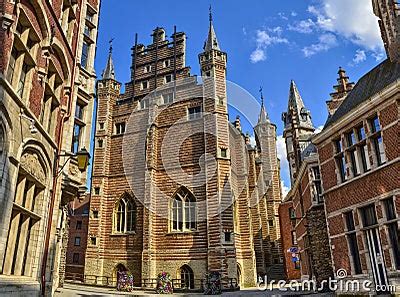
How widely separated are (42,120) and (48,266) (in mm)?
4689

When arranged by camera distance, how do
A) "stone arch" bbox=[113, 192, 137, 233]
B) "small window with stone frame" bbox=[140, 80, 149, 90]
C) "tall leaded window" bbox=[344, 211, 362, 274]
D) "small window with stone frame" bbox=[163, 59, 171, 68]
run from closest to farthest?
"tall leaded window" bbox=[344, 211, 362, 274] → "stone arch" bbox=[113, 192, 137, 233] → "small window with stone frame" bbox=[163, 59, 171, 68] → "small window with stone frame" bbox=[140, 80, 149, 90]

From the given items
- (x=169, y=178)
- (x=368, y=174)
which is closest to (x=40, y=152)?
(x=368, y=174)

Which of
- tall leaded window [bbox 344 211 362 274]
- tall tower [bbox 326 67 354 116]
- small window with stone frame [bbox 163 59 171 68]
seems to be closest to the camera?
tall leaded window [bbox 344 211 362 274]

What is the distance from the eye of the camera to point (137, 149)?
2820 centimetres

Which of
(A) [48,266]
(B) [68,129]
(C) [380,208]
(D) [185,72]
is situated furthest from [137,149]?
(C) [380,208]

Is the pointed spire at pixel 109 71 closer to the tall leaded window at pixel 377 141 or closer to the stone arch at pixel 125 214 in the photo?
the stone arch at pixel 125 214

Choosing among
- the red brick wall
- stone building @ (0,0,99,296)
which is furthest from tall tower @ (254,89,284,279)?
stone building @ (0,0,99,296)

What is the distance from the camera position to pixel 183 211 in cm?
2544

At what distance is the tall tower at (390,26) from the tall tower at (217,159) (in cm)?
1282

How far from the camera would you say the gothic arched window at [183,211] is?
82.5 ft

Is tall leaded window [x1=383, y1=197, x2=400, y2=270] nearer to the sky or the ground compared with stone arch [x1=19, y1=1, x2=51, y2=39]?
nearer to the ground

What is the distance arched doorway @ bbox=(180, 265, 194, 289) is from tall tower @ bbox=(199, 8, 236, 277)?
1898mm

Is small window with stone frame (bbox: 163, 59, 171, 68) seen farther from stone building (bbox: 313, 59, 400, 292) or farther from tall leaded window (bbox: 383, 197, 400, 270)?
tall leaded window (bbox: 383, 197, 400, 270)

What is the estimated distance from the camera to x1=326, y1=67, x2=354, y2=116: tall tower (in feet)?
66.1
